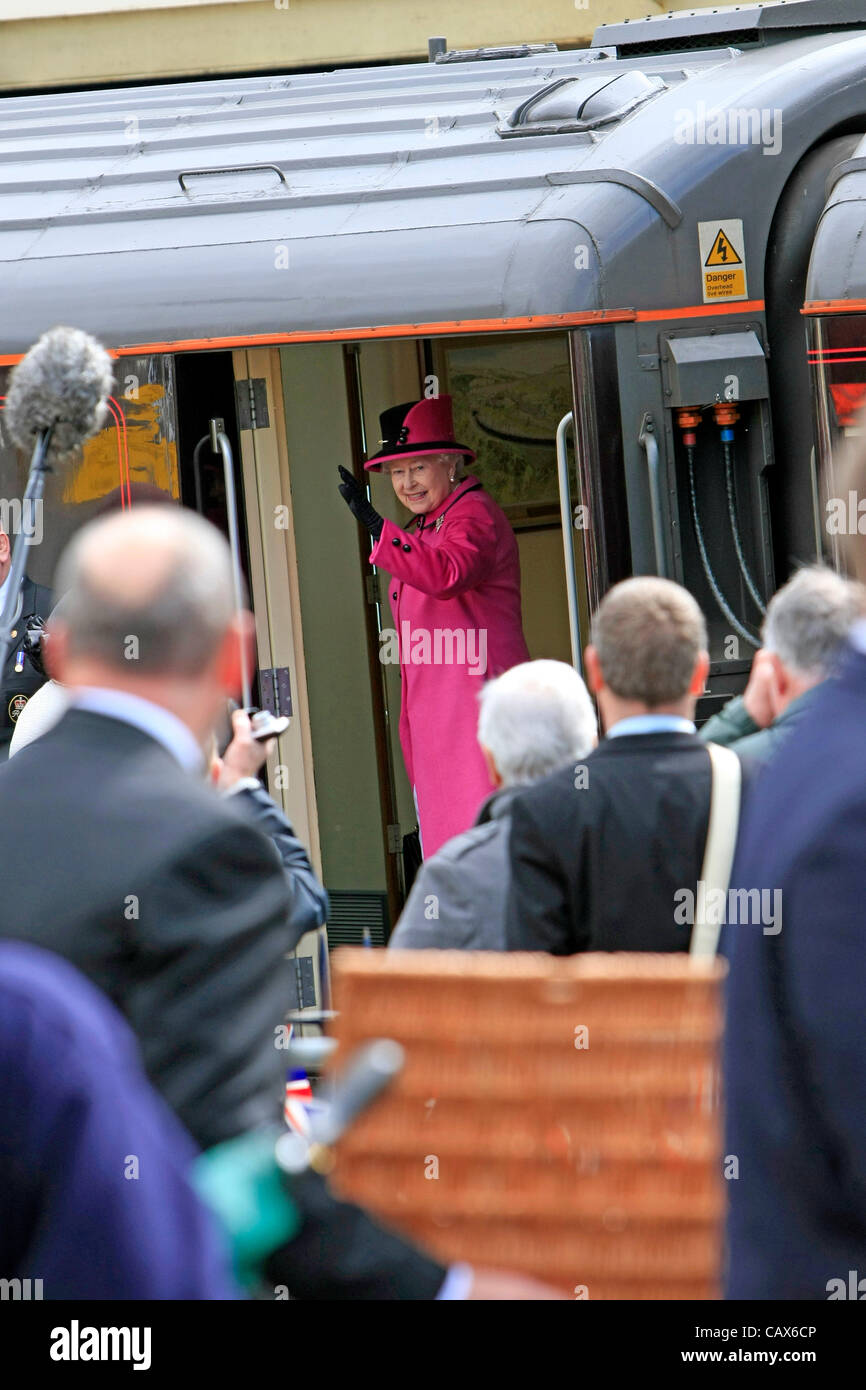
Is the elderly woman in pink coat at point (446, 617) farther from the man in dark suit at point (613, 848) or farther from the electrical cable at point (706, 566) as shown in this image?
the man in dark suit at point (613, 848)

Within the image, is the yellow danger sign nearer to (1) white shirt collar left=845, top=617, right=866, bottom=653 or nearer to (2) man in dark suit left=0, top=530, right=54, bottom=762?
(2) man in dark suit left=0, top=530, right=54, bottom=762

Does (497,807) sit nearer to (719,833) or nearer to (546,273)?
(719,833)

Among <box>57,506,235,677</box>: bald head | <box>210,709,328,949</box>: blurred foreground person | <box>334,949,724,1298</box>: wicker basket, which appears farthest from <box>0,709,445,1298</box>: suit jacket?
<box>210,709,328,949</box>: blurred foreground person

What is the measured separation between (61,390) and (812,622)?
179 cm

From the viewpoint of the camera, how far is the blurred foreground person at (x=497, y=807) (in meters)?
3.02

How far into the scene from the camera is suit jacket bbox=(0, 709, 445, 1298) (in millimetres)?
1735

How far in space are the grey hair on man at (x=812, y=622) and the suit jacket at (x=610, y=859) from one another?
61 cm

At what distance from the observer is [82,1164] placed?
123 centimetres

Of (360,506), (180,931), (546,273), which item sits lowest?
(180,931)

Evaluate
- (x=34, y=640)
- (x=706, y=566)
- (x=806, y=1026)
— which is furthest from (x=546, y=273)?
(x=806, y=1026)

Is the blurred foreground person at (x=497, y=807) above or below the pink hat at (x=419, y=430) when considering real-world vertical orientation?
below

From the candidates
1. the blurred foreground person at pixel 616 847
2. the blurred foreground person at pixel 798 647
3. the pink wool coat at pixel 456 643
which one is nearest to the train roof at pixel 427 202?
the pink wool coat at pixel 456 643

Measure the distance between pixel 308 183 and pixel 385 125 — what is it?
46 centimetres
